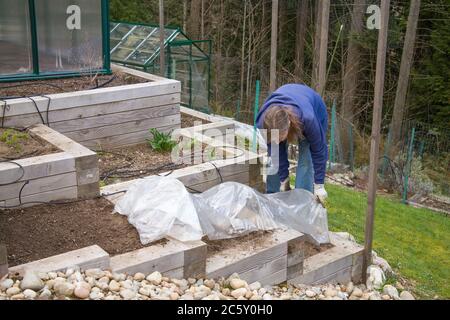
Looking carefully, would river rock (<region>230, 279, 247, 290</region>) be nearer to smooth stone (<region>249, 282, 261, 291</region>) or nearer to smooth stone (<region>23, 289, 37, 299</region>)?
smooth stone (<region>249, 282, 261, 291</region>)

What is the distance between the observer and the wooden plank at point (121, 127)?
6.59 m

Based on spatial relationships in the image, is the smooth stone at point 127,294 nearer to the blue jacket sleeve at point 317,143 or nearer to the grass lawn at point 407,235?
the blue jacket sleeve at point 317,143

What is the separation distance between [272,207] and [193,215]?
0.93 metres

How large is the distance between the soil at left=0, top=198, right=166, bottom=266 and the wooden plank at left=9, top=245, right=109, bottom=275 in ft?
0.79

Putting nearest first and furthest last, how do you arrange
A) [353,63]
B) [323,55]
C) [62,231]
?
[62,231] → [323,55] → [353,63]

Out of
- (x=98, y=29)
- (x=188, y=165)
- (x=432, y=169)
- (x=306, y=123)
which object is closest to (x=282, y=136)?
(x=306, y=123)

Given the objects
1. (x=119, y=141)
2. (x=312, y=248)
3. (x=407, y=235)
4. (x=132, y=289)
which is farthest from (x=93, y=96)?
(x=407, y=235)

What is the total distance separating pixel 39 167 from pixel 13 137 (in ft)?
2.91

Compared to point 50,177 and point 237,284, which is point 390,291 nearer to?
point 237,284

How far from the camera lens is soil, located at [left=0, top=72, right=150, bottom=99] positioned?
6792mm

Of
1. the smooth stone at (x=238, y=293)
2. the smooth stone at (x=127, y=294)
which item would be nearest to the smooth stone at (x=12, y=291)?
the smooth stone at (x=127, y=294)

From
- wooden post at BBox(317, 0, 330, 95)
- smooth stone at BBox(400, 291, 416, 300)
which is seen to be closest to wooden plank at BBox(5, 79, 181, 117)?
wooden post at BBox(317, 0, 330, 95)

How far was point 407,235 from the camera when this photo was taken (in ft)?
25.7

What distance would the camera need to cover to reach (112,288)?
141 inches
